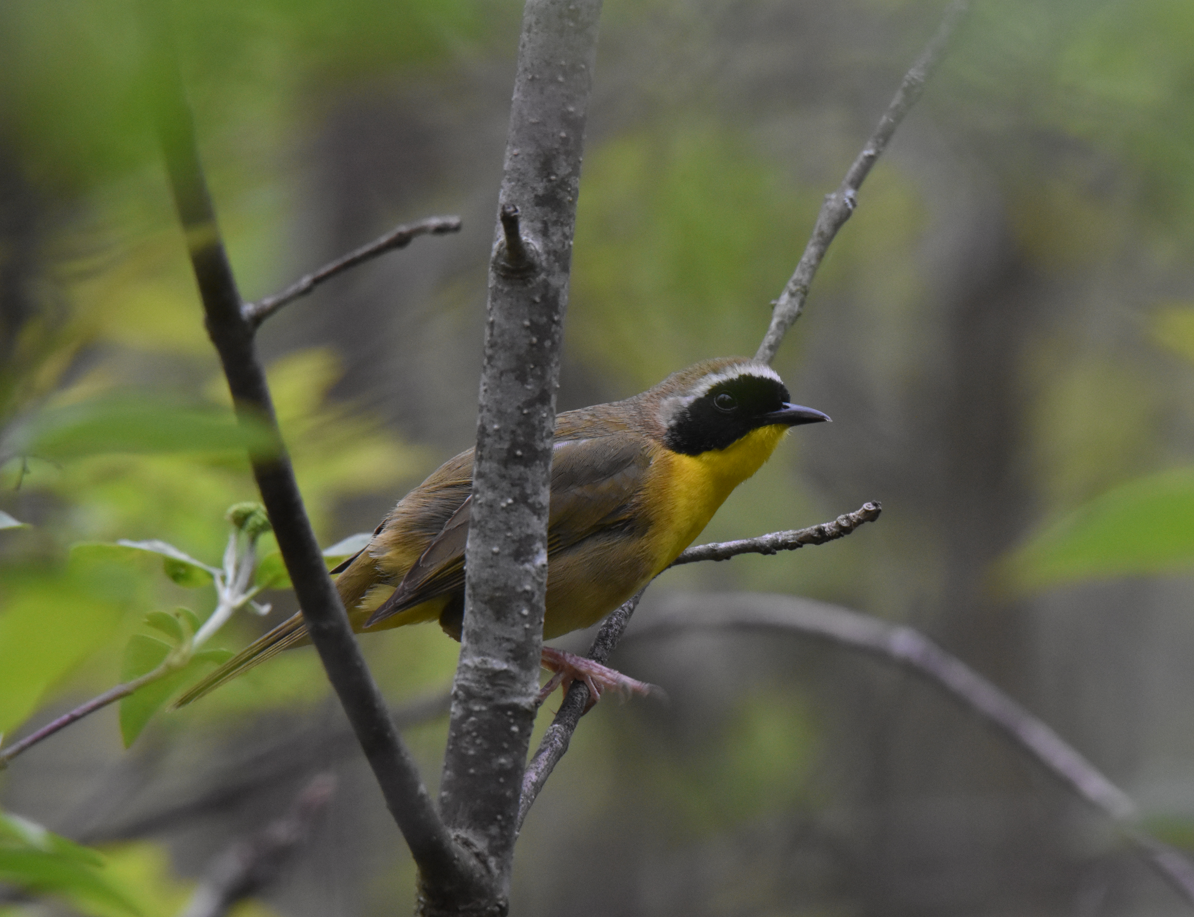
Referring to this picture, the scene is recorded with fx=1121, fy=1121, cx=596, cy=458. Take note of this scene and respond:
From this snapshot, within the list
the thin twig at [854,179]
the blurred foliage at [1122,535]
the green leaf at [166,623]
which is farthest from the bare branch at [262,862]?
the blurred foliage at [1122,535]

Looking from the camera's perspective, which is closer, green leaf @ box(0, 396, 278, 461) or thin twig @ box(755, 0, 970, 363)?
green leaf @ box(0, 396, 278, 461)

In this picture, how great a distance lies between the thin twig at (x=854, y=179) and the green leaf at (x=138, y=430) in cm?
267

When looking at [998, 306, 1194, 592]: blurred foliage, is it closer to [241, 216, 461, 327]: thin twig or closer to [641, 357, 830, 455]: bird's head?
[241, 216, 461, 327]: thin twig

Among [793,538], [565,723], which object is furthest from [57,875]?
[793,538]

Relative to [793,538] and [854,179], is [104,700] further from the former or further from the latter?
[854,179]

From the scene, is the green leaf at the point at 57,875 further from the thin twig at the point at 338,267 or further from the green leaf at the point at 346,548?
the green leaf at the point at 346,548

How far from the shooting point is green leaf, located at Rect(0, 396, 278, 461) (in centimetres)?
88

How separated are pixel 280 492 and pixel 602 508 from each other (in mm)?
2799

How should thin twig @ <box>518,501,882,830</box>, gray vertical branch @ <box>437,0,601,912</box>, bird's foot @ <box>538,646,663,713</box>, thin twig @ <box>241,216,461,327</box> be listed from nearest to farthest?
1. thin twig @ <box>241,216,461,327</box>
2. gray vertical branch @ <box>437,0,601,912</box>
3. thin twig @ <box>518,501,882,830</box>
4. bird's foot @ <box>538,646,663,713</box>

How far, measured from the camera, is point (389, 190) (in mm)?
8047

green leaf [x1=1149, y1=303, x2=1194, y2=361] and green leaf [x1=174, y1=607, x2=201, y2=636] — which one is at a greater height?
green leaf [x1=1149, y1=303, x2=1194, y2=361]

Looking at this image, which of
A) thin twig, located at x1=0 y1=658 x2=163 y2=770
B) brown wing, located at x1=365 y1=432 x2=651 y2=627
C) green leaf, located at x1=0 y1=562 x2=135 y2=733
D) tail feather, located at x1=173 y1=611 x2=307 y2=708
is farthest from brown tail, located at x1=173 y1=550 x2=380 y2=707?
green leaf, located at x1=0 y1=562 x2=135 y2=733

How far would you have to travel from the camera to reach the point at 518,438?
212 cm

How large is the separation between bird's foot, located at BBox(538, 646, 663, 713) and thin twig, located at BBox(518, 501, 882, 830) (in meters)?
0.04
